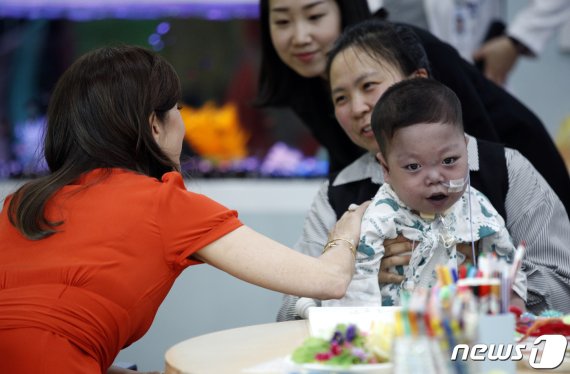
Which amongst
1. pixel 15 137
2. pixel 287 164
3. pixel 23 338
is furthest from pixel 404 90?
pixel 15 137

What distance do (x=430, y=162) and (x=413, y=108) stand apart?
0.37 feet

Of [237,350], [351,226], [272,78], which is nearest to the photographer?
[237,350]

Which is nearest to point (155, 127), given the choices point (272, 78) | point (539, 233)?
point (539, 233)

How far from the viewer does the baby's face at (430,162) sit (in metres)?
1.84

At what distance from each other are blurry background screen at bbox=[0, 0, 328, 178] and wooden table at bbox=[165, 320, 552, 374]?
2500 millimetres

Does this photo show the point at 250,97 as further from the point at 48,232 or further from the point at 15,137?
the point at 48,232

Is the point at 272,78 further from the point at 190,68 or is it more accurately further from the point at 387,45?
the point at 190,68

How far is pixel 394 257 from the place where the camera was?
194cm

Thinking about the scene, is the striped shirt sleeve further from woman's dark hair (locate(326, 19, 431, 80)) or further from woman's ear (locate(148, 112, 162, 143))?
woman's ear (locate(148, 112, 162, 143))

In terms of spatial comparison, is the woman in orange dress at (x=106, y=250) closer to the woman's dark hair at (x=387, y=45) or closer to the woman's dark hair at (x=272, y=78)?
the woman's dark hair at (x=387, y=45)

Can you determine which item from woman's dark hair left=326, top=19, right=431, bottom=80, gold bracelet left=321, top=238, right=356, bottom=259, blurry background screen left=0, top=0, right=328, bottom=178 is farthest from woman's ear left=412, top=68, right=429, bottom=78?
blurry background screen left=0, top=0, right=328, bottom=178

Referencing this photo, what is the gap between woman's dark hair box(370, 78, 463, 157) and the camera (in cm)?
186

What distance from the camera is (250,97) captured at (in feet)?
14.1

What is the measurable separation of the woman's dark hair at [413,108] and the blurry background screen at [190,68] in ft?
7.56
